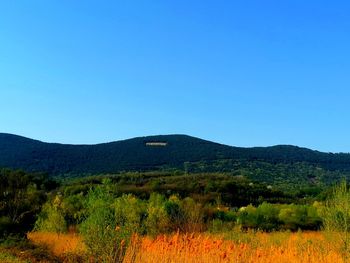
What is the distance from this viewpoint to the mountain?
8062cm

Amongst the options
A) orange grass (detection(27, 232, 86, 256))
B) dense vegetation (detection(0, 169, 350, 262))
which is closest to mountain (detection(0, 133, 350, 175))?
dense vegetation (detection(0, 169, 350, 262))

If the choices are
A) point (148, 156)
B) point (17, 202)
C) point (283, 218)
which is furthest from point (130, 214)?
point (148, 156)

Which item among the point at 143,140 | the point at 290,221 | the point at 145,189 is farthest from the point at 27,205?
the point at 143,140

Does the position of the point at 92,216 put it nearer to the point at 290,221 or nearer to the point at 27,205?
the point at 27,205

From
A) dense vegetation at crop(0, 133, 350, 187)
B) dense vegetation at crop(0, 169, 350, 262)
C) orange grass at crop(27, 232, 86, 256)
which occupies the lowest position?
orange grass at crop(27, 232, 86, 256)

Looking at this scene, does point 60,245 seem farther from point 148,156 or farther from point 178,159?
point 178,159

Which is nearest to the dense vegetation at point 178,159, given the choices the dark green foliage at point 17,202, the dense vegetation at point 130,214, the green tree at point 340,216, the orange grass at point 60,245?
the dense vegetation at point 130,214

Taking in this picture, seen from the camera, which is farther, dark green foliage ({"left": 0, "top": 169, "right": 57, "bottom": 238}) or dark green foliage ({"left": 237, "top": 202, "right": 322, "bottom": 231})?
dark green foliage ({"left": 237, "top": 202, "right": 322, "bottom": 231})

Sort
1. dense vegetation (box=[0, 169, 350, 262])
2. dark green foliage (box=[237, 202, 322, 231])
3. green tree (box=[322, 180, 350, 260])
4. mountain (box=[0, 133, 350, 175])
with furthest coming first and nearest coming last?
mountain (box=[0, 133, 350, 175])
dark green foliage (box=[237, 202, 322, 231])
green tree (box=[322, 180, 350, 260])
dense vegetation (box=[0, 169, 350, 262])

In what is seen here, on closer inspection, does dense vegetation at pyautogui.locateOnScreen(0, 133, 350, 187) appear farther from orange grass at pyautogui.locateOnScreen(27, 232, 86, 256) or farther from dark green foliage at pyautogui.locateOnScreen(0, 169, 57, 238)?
orange grass at pyautogui.locateOnScreen(27, 232, 86, 256)

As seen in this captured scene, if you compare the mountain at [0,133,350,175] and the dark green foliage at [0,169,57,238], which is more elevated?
the mountain at [0,133,350,175]

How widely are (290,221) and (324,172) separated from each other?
5335 centimetres

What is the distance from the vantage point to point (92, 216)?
11.8 meters

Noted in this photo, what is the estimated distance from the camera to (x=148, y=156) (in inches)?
3314
